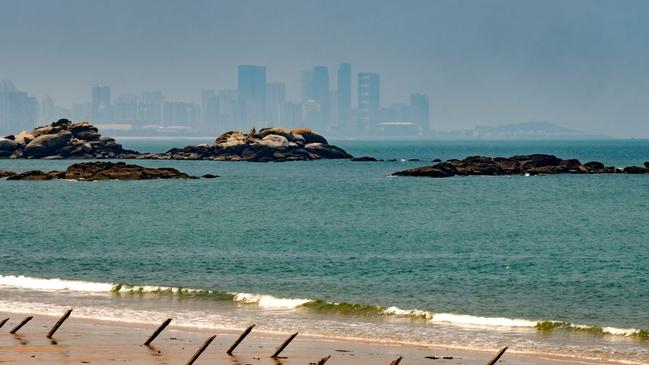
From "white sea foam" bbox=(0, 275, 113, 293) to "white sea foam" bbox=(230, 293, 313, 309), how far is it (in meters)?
6.35

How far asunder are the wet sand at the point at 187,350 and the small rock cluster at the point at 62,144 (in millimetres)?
156298

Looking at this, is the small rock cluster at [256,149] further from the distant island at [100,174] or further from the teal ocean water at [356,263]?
the teal ocean water at [356,263]

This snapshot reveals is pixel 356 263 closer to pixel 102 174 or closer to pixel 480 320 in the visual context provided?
pixel 480 320

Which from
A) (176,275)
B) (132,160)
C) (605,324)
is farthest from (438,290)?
(132,160)

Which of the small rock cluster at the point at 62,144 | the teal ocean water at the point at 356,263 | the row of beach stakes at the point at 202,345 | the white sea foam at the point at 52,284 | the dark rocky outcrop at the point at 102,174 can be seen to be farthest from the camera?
the small rock cluster at the point at 62,144

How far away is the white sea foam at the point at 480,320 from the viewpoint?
37594 mm

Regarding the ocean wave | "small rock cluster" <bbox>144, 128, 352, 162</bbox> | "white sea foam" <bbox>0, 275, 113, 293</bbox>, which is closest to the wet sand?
the ocean wave

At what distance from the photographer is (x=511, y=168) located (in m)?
142

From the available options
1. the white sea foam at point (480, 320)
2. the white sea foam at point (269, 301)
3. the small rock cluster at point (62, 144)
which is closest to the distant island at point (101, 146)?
the small rock cluster at point (62, 144)

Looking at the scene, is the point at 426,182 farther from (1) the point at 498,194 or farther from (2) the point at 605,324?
(2) the point at 605,324

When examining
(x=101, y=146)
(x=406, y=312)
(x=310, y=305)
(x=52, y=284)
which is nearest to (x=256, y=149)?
(x=101, y=146)

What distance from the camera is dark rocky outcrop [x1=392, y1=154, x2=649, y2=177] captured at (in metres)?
138

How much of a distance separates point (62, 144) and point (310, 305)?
153674mm

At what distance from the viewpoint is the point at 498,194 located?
107 metres
